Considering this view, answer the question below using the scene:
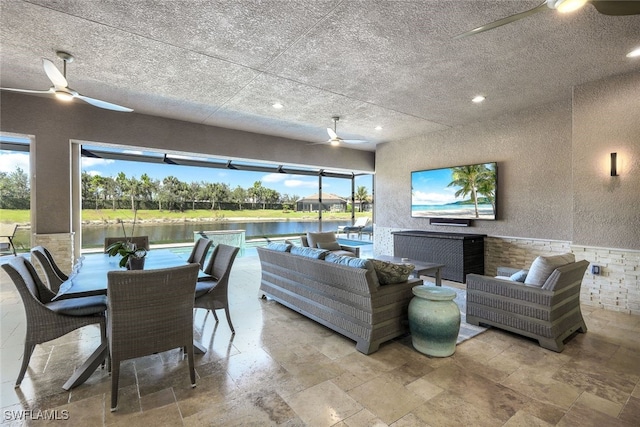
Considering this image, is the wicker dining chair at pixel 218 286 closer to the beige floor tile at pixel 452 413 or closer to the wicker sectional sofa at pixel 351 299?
the wicker sectional sofa at pixel 351 299

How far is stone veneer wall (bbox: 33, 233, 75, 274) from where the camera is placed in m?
4.96

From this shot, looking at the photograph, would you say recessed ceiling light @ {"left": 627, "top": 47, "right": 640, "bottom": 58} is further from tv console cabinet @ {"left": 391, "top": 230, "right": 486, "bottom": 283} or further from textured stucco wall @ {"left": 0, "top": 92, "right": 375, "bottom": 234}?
Answer: textured stucco wall @ {"left": 0, "top": 92, "right": 375, "bottom": 234}

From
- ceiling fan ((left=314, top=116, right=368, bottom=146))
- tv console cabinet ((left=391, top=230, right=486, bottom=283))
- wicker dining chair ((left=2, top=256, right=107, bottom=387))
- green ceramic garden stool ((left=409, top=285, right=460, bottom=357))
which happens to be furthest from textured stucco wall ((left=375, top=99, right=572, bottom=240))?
wicker dining chair ((left=2, top=256, right=107, bottom=387))

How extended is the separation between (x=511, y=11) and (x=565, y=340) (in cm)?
331

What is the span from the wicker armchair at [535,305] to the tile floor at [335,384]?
15 centimetres

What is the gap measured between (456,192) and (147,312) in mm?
5979

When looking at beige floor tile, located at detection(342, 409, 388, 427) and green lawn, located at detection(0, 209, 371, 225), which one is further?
green lawn, located at detection(0, 209, 371, 225)

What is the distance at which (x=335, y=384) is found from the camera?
2.37m

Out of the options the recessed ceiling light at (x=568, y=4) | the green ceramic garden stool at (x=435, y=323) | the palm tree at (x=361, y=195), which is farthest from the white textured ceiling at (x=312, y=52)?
the palm tree at (x=361, y=195)

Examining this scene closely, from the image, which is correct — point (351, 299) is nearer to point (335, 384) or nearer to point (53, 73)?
point (335, 384)

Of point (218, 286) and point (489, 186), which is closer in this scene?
point (218, 286)

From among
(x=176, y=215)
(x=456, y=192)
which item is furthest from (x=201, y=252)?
(x=456, y=192)

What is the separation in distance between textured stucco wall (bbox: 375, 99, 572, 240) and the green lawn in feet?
13.5

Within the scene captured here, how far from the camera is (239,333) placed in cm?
332
